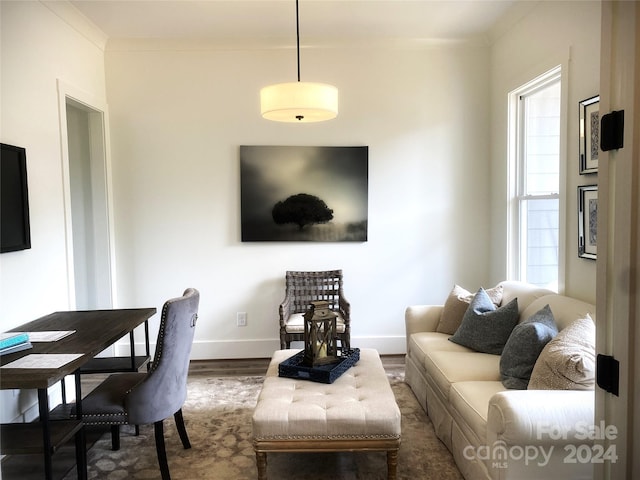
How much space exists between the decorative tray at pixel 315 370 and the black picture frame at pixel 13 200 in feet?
5.75

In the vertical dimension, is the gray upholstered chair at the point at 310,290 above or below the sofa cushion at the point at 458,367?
above

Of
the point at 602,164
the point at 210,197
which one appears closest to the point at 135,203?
the point at 210,197

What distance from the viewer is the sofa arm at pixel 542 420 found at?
1.82m

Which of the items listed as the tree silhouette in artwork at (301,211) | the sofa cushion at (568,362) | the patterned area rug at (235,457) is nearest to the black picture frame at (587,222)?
the sofa cushion at (568,362)

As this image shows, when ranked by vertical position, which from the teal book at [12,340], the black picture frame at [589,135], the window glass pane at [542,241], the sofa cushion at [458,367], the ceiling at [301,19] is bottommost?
the sofa cushion at [458,367]

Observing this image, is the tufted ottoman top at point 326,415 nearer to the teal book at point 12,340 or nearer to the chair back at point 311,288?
the teal book at point 12,340

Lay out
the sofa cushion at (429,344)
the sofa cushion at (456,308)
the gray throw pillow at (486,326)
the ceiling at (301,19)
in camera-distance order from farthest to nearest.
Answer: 1. the ceiling at (301,19)
2. the sofa cushion at (456,308)
3. the sofa cushion at (429,344)
4. the gray throw pillow at (486,326)

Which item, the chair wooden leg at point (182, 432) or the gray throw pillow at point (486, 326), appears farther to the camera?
the gray throw pillow at point (486, 326)

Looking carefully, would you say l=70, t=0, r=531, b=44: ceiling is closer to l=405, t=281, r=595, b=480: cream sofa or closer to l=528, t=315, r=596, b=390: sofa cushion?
l=405, t=281, r=595, b=480: cream sofa

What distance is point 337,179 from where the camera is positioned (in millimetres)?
4246

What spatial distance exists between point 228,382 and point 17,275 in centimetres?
173

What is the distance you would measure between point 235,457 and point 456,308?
1.82m

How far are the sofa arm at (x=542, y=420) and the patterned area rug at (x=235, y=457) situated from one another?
667 mm

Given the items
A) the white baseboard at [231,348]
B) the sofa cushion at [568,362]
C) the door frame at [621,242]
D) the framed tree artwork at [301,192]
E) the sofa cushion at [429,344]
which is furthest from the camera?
the white baseboard at [231,348]
